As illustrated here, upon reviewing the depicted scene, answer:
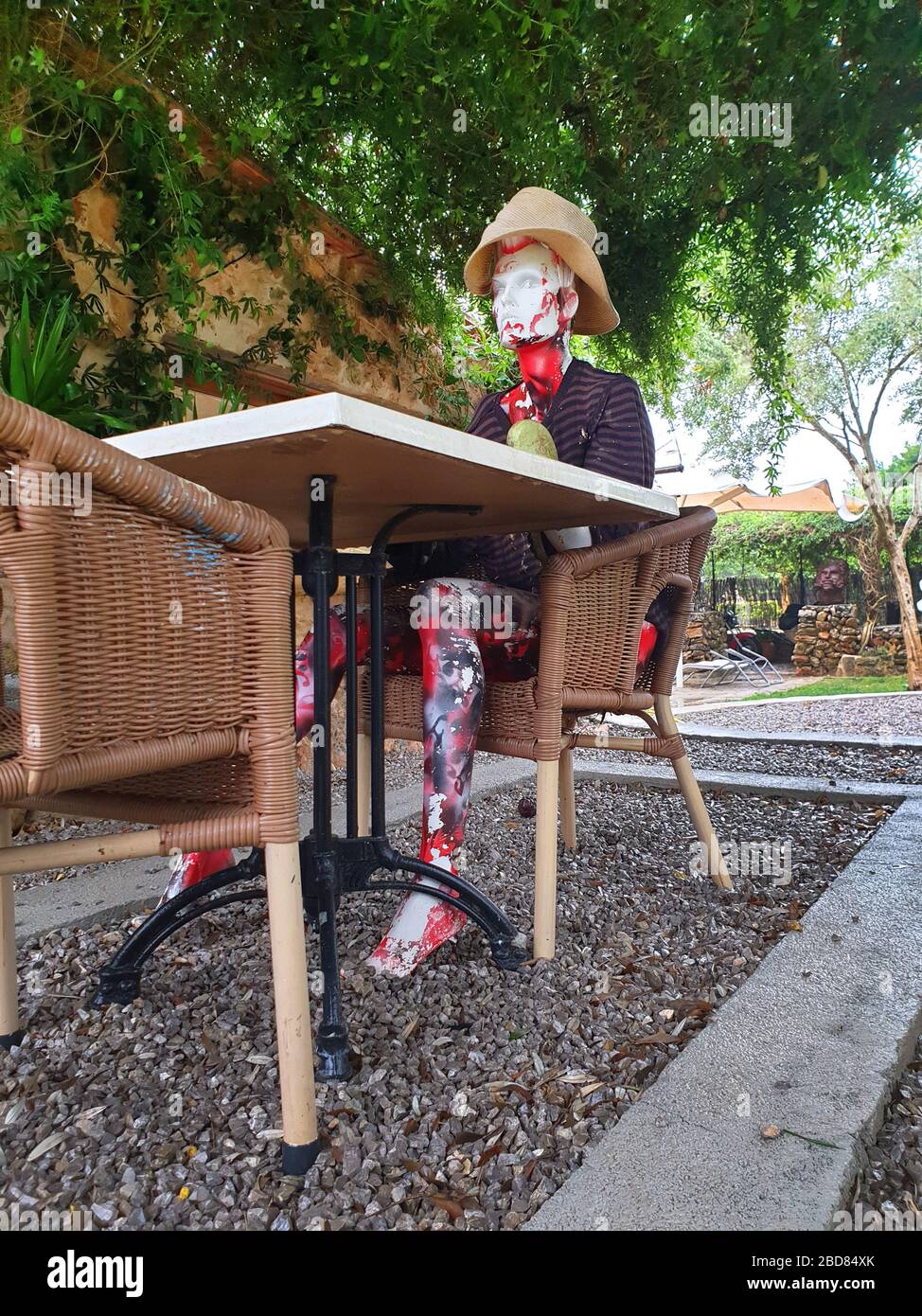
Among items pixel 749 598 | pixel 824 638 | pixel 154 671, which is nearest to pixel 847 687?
pixel 824 638

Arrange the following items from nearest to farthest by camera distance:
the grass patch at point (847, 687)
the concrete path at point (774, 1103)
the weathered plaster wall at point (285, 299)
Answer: the concrete path at point (774, 1103), the weathered plaster wall at point (285, 299), the grass patch at point (847, 687)

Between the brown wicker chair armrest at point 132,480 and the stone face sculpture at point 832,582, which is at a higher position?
the stone face sculpture at point 832,582

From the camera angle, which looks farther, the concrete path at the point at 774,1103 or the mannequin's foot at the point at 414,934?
the mannequin's foot at the point at 414,934

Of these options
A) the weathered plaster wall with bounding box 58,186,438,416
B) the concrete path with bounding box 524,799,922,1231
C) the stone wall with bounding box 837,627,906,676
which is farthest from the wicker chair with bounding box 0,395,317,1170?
the stone wall with bounding box 837,627,906,676

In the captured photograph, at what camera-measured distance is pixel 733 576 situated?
16.2 metres

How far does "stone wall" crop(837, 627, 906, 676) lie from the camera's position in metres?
11.5

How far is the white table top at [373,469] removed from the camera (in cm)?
98

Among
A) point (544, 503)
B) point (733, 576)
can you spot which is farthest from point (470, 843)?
point (733, 576)

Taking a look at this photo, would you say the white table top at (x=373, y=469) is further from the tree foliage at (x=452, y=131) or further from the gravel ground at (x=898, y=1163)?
the tree foliage at (x=452, y=131)

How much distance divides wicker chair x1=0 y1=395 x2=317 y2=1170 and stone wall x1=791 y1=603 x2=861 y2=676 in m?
12.3

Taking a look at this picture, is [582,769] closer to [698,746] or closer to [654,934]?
[698,746]

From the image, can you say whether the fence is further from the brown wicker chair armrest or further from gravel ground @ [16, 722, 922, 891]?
the brown wicker chair armrest

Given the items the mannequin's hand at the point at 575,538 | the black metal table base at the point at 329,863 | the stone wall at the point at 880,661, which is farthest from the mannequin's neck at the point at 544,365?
the stone wall at the point at 880,661

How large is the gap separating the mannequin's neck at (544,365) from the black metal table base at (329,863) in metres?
0.73
